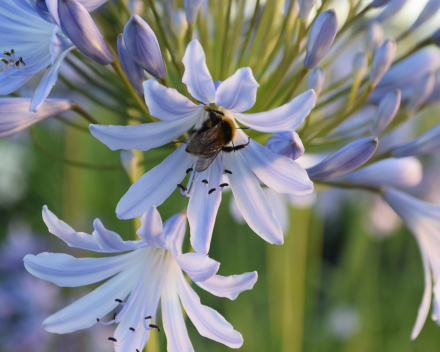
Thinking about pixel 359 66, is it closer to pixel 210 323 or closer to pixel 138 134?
pixel 138 134

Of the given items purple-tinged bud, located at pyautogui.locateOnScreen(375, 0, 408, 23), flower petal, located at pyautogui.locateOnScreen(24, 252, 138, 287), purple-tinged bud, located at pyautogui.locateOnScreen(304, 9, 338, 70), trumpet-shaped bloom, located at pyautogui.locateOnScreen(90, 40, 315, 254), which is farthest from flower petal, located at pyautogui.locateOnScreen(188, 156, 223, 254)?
purple-tinged bud, located at pyautogui.locateOnScreen(375, 0, 408, 23)

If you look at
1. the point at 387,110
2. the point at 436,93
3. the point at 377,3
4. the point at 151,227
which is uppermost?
the point at 377,3

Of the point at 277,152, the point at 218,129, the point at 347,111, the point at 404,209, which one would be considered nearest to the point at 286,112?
the point at 277,152

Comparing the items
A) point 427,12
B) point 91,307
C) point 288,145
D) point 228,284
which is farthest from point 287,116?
point 427,12

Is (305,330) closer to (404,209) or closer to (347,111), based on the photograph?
(404,209)

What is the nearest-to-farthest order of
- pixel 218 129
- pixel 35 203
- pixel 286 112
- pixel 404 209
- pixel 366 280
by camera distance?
pixel 286 112
pixel 218 129
pixel 404 209
pixel 366 280
pixel 35 203

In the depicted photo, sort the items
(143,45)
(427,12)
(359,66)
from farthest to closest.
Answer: (427,12)
(359,66)
(143,45)

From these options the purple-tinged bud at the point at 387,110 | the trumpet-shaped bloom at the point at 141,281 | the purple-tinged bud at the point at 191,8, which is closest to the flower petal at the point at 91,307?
the trumpet-shaped bloom at the point at 141,281
